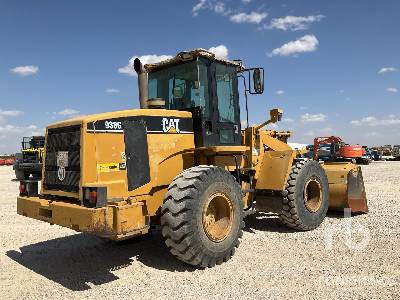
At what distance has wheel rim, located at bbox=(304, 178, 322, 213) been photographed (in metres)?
8.10

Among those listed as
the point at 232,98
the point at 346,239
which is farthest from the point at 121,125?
the point at 346,239

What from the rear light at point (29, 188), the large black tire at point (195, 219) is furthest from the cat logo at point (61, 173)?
the large black tire at point (195, 219)

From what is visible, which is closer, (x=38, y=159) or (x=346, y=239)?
(x=346, y=239)

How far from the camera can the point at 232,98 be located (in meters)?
7.24

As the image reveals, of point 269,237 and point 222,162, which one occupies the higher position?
point 222,162

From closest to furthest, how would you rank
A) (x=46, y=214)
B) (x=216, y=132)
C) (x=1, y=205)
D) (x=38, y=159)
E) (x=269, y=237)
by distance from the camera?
(x=46, y=214)
(x=216, y=132)
(x=269, y=237)
(x=1, y=205)
(x=38, y=159)

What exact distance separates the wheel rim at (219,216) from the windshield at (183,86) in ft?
4.93

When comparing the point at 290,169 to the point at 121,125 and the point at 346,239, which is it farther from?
the point at 121,125

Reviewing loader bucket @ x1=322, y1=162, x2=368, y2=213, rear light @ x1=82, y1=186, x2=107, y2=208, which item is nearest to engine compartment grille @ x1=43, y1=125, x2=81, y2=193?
rear light @ x1=82, y1=186, x2=107, y2=208

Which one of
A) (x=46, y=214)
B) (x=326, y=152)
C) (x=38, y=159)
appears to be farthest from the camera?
(x=326, y=152)

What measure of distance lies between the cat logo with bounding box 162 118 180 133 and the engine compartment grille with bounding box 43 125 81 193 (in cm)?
130

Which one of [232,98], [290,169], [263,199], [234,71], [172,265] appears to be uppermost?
[234,71]

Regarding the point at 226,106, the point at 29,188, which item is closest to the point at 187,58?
the point at 226,106

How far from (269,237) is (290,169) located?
1.42 metres
